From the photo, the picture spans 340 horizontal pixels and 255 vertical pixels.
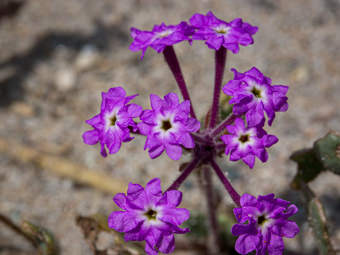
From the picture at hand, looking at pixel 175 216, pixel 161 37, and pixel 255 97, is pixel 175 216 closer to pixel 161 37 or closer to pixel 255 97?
pixel 255 97

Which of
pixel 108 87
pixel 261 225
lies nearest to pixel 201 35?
pixel 261 225

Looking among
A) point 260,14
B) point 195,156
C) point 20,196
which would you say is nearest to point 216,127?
point 195,156

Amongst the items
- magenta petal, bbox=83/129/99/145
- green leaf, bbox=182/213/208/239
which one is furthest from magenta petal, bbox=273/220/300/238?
green leaf, bbox=182/213/208/239

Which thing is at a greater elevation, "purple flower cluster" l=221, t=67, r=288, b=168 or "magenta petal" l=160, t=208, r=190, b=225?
"purple flower cluster" l=221, t=67, r=288, b=168

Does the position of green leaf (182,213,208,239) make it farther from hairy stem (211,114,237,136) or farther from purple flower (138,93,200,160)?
purple flower (138,93,200,160)

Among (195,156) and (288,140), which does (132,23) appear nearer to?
(288,140)

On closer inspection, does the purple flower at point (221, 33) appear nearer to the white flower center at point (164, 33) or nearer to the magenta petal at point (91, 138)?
the white flower center at point (164, 33)

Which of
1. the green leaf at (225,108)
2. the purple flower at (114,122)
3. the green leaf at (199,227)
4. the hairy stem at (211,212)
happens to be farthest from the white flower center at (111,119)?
the green leaf at (199,227)
